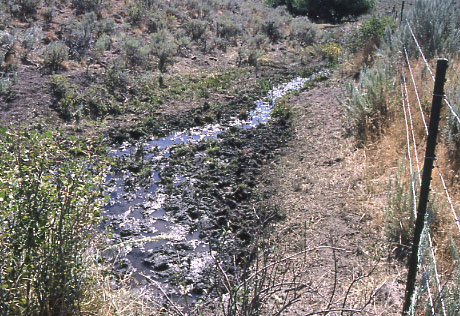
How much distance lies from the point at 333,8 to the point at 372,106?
83.1 ft

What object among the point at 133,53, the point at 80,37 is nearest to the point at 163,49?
the point at 133,53

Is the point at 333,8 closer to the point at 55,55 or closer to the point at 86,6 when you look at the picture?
the point at 86,6

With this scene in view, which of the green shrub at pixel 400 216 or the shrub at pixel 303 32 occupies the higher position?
the shrub at pixel 303 32

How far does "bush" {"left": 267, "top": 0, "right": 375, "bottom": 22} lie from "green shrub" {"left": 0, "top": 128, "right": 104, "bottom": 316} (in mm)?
29796

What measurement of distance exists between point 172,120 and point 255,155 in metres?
3.13

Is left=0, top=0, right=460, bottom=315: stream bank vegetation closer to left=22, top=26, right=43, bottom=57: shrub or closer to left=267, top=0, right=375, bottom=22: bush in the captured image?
left=22, top=26, right=43, bottom=57: shrub

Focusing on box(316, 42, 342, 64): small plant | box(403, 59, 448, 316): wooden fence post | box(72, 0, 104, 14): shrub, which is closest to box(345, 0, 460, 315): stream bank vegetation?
box(403, 59, 448, 316): wooden fence post

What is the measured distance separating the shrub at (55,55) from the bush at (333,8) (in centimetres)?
2177

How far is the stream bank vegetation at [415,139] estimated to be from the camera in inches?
161

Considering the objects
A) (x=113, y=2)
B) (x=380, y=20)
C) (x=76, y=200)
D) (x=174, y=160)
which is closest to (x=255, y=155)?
(x=174, y=160)

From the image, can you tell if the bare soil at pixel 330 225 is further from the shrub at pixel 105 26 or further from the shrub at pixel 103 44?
the shrub at pixel 105 26

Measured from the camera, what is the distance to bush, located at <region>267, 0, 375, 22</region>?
1208 inches

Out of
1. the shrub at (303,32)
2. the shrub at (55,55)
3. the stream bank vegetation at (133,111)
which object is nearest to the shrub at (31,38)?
the stream bank vegetation at (133,111)

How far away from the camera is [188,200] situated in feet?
25.2
